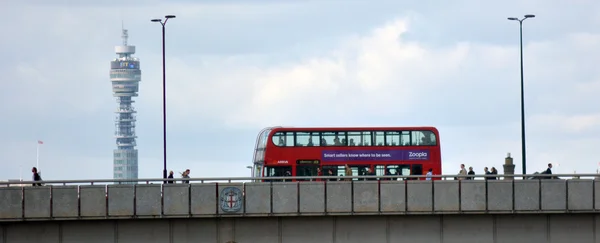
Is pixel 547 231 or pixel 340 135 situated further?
pixel 340 135

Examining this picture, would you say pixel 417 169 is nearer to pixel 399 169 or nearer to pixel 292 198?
pixel 399 169

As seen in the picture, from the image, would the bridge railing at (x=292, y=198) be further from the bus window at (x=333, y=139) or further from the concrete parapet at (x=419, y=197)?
the bus window at (x=333, y=139)

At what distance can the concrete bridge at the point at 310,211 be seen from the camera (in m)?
49.4

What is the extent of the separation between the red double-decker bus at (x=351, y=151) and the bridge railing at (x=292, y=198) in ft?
62.8

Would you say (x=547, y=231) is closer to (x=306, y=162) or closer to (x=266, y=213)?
(x=266, y=213)

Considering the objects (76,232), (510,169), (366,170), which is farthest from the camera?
(366,170)

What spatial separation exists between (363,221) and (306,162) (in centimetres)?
1993

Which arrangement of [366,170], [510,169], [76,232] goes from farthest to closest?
[366,170] → [510,169] → [76,232]

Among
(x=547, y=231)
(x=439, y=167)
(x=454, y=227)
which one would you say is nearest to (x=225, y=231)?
(x=454, y=227)

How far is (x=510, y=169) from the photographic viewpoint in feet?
208

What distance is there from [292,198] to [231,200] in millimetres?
2118

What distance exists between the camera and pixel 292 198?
1978 inches

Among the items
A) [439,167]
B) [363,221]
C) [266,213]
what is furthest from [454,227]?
[439,167]

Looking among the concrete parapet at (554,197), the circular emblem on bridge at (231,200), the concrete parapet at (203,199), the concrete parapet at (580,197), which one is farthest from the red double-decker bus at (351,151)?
the concrete parapet at (203,199)
